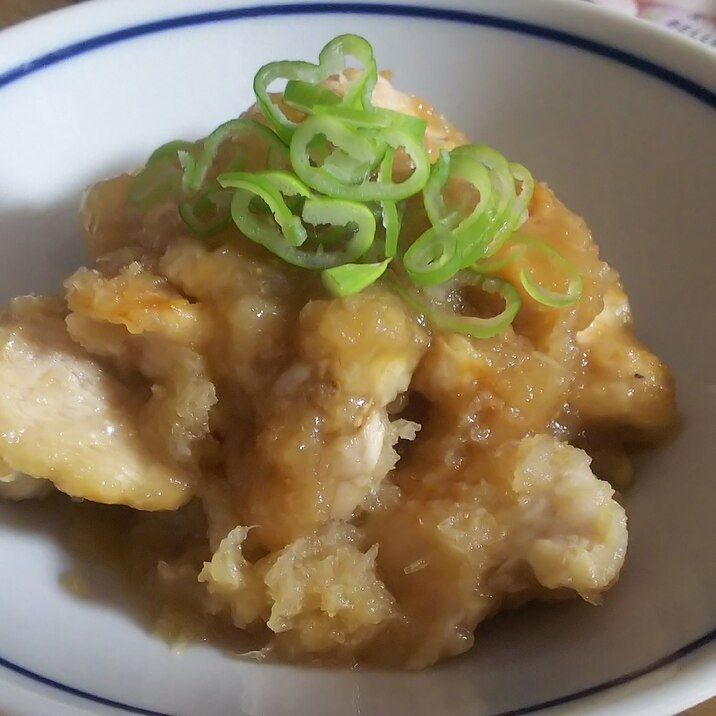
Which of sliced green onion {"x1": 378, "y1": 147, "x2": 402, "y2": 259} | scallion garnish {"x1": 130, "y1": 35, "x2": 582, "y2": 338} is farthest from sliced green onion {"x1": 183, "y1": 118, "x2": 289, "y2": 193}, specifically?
sliced green onion {"x1": 378, "y1": 147, "x2": 402, "y2": 259}

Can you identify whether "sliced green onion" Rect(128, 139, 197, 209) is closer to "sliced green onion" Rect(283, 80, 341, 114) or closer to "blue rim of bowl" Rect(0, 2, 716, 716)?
"sliced green onion" Rect(283, 80, 341, 114)

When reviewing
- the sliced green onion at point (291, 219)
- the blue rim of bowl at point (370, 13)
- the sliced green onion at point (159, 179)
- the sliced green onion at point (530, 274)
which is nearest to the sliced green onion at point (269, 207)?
the sliced green onion at point (291, 219)

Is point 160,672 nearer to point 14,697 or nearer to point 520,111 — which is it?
point 14,697

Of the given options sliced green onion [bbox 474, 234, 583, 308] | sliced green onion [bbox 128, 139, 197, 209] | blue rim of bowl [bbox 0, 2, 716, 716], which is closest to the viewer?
sliced green onion [bbox 474, 234, 583, 308]

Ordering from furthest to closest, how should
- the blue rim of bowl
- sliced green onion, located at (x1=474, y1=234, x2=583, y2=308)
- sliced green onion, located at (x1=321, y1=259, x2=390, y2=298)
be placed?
the blue rim of bowl → sliced green onion, located at (x1=474, y1=234, x2=583, y2=308) → sliced green onion, located at (x1=321, y1=259, x2=390, y2=298)

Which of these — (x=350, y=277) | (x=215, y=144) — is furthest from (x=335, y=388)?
(x=215, y=144)

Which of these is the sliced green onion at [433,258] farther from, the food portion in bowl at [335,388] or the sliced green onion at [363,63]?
the sliced green onion at [363,63]

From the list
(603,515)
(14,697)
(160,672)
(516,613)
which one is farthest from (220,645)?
(603,515)

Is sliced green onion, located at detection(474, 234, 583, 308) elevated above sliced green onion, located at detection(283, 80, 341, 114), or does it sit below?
below

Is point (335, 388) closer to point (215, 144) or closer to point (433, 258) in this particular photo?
point (433, 258)
